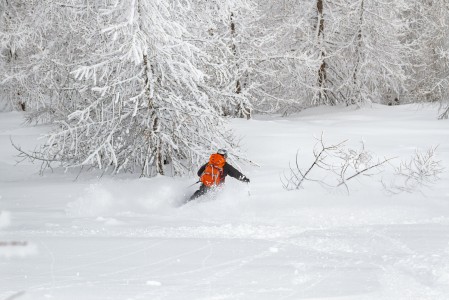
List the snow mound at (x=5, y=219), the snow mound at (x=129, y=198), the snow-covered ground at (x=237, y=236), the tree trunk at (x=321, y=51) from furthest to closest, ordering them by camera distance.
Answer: the tree trunk at (x=321, y=51), the snow mound at (x=129, y=198), the snow mound at (x=5, y=219), the snow-covered ground at (x=237, y=236)

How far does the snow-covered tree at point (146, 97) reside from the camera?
909 centimetres

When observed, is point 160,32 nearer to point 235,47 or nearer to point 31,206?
point 31,206

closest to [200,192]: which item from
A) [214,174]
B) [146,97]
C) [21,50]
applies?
[214,174]

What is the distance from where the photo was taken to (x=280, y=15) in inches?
803

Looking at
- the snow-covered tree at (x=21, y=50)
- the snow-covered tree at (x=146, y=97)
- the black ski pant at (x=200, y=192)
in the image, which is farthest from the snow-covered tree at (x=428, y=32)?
the black ski pant at (x=200, y=192)

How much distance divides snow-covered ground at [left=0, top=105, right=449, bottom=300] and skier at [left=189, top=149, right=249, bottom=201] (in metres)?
0.23

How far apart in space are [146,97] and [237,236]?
4040mm

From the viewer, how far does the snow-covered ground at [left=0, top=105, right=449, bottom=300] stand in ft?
15.6

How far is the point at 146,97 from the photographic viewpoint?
9.68 metres

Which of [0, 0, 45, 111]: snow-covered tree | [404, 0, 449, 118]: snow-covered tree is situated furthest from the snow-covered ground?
[404, 0, 449, 118]: snow-covered tree

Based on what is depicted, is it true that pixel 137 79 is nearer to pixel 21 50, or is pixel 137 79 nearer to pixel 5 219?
pixel 5 219

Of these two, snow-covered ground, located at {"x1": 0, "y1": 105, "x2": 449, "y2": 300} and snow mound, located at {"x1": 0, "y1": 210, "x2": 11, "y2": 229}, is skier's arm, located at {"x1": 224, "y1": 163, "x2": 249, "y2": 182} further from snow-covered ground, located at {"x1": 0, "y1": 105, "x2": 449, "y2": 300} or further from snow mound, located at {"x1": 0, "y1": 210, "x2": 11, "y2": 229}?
snow mound, located at {"x1": 0, "y1": 210, "x2": 11, "y2": 229}

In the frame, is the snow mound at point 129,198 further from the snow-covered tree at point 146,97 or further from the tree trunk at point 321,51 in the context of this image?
the tree trunk at point 321,51

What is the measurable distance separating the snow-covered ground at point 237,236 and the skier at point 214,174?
23cm
